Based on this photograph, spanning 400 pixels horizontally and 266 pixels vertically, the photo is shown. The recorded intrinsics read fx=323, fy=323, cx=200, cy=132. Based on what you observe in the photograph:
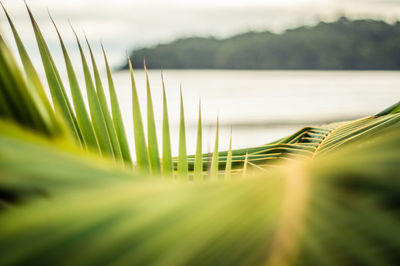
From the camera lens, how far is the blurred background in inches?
110

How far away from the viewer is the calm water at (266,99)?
223 centimetres

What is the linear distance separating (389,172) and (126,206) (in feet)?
0.20

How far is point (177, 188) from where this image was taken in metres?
0.08

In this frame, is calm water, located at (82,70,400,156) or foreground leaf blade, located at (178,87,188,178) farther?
calm water, located at (82,70,400,156)

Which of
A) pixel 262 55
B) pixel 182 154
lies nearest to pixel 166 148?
pixel 182 154

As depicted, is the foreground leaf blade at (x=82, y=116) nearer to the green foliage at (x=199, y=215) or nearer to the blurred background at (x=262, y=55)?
the green foliage at (x=199, y=215)

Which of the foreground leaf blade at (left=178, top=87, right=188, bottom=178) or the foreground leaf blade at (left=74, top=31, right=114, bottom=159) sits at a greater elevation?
the foreground leaf blade at (left=74, top=31, right=114, bottom=159)

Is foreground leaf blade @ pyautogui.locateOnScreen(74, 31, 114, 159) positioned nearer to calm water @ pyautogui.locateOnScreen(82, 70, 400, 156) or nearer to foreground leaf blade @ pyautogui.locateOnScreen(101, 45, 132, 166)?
foreground leaf blade @ pyautogui.locateOnScreen(101, 45, 132, 166)

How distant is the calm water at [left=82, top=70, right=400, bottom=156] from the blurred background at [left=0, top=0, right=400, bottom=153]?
0.04 feet

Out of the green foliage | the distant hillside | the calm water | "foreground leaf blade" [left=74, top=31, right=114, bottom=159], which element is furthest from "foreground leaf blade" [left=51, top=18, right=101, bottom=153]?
the distant hillside

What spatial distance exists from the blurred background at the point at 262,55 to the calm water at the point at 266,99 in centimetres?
1

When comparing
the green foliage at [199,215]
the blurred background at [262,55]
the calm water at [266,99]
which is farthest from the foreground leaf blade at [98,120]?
the blurred background at [262,55]

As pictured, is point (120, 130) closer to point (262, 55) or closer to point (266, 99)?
A: point (266, 99)

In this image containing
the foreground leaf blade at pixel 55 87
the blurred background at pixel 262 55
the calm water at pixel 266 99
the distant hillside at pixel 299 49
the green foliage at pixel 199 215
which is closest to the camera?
the green foliage at pixel 199 215
